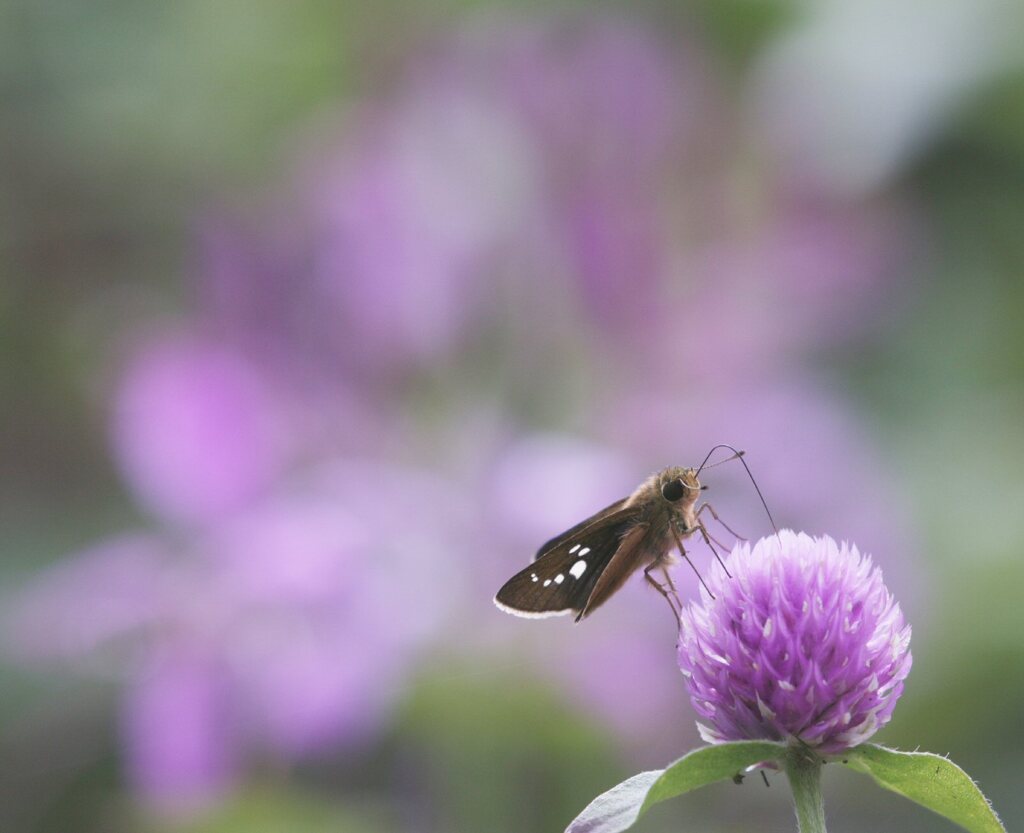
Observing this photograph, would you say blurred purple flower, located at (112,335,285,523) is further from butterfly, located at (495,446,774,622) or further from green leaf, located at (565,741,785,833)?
green leaf, located at (565,741,785,833)

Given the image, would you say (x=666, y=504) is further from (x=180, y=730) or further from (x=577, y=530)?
(x=180, y=730)

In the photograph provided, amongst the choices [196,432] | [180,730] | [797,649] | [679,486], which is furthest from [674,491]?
[196,432]

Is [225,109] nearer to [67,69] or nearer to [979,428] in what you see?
[67,69]

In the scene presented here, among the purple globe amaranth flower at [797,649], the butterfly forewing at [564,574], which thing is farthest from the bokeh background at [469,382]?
the purple globe amaranth flower at [797,649]

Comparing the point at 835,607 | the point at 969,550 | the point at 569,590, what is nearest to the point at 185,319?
the point at 969,550

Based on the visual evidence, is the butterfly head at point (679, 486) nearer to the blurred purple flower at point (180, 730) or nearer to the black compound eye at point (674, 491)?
the black compound eye at point (674, 491)

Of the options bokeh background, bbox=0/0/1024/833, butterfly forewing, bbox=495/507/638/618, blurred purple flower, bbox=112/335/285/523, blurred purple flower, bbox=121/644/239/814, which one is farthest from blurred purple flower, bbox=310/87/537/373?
butterfly forewing, bbox=495/507/638/618
